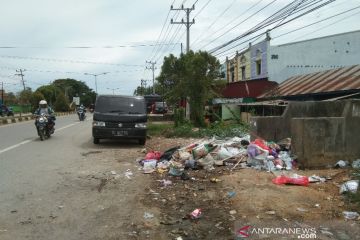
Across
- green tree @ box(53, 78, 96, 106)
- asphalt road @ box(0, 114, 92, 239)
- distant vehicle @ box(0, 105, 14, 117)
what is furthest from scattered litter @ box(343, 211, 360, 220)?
green tree @ box(53, 78, 96, 106)

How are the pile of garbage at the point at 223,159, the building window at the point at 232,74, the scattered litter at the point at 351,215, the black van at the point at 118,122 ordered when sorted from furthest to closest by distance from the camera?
the building window at the point at 232,74
the black van at the point at 118,122
the pile of garbage at the point at 223,159
the scattered litter at the point at 351,215

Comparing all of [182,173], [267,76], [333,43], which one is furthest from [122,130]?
[333,43]

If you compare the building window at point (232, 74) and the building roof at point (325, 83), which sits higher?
the building window at point (232, 74)

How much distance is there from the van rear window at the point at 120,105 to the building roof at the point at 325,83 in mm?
7460

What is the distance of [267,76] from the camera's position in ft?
101

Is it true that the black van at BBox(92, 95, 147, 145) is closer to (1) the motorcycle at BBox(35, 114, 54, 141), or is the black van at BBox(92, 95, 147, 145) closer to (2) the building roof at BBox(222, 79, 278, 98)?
(1) the motorcycle at BBox(35, 114, 54, 141)

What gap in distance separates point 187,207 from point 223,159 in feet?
12.0

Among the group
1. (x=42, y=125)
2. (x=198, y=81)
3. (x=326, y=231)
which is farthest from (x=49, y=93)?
(x=326, y=231)

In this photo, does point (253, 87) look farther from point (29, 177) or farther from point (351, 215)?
point (351, 215)

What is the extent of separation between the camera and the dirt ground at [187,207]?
571 cm

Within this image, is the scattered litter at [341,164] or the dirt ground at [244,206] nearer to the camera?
the dirt ground at [244,206]

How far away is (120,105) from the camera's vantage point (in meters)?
16.5

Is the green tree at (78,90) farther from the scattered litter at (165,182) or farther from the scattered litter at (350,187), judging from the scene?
the scattered litter at (350,187)

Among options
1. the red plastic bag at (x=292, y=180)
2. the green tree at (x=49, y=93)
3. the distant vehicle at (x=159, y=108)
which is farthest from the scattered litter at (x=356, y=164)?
the green tree at (x=49, y=93)
